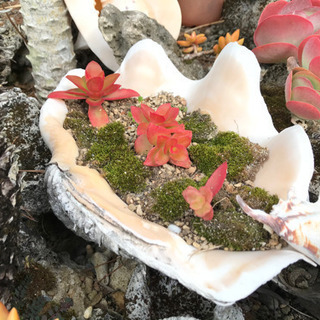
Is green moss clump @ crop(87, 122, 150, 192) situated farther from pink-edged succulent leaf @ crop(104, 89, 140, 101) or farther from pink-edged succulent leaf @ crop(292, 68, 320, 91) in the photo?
pink-edged succulent leaf @ crop(292, 68, 320, 91)

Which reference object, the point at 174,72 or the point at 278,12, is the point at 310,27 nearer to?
the point at 278,12

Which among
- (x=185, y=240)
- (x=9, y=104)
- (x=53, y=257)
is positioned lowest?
(x=53, y=257)

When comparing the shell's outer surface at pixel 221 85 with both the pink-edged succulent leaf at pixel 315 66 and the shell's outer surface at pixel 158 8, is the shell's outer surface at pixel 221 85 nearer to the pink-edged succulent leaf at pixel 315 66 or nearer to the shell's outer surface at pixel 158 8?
the pink-edged succulent leaf at pixel 315 66

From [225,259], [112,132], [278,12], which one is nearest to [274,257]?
[225,259]

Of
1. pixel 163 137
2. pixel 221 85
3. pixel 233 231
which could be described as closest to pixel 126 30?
pixel 221 85

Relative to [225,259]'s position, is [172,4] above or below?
above

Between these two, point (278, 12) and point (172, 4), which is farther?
point (172, 4)

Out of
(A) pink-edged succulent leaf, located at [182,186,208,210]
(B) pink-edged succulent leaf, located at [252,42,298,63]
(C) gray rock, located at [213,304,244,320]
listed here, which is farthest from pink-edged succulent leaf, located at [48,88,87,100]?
(C) gray rock, located at [213,304,244,320]
